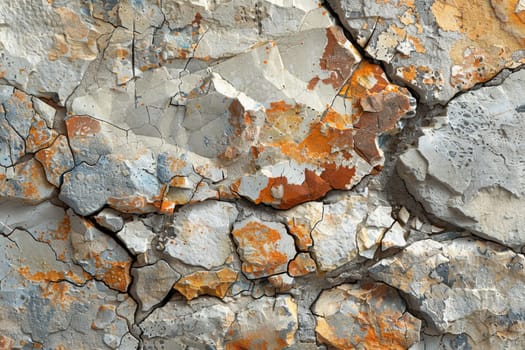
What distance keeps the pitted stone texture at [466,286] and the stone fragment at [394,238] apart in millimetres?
26

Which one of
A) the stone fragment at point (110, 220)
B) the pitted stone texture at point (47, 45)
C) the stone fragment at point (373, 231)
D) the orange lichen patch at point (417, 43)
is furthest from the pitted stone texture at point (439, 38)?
the stone fragment at point (110, 220)

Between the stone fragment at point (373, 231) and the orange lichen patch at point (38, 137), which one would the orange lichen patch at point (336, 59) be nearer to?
the stone fragment at point (373, 231)

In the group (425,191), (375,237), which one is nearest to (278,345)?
(375,237)

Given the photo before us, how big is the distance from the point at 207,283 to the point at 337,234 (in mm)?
326

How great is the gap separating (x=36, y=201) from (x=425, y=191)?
0.90m

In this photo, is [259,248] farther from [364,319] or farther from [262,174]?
[364,319]

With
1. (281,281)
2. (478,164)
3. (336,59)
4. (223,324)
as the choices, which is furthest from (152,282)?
(478,164)

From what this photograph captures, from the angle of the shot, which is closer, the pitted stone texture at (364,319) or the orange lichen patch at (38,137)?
the orange lichen patch at (38,137)

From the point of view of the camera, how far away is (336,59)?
4.88ft

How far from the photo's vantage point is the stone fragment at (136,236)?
55.4 inches

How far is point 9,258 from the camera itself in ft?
4.62

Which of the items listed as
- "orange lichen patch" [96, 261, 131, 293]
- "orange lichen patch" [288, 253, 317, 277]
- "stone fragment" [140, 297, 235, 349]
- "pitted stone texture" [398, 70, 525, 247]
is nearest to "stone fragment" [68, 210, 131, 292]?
"orange lichen patch" [96, 261, 131, 293]

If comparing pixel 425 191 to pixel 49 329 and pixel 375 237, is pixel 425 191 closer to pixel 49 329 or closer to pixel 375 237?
pixel 375 237

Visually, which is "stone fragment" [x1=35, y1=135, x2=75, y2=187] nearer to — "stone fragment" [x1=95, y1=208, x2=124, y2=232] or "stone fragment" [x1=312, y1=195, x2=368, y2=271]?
"stone fragment" [x1=95, y1=208, x2=124, y2=232]
